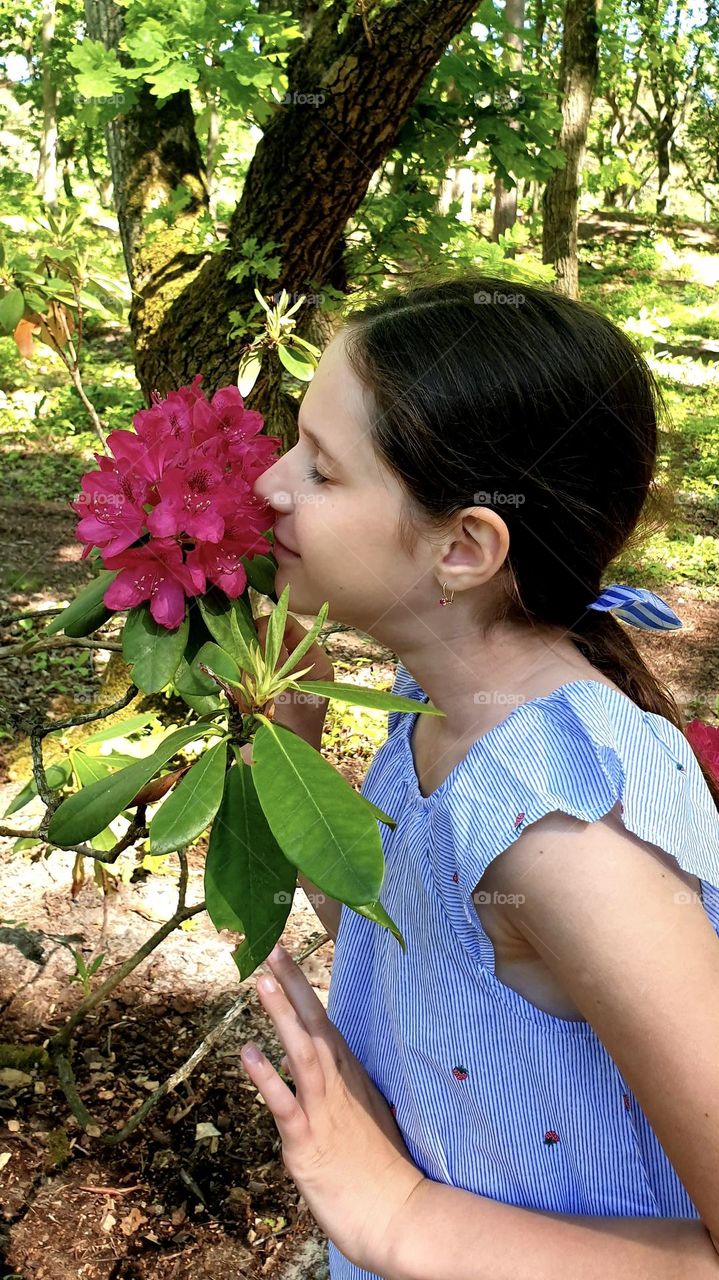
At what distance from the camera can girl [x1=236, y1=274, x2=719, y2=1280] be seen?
105 centimetres

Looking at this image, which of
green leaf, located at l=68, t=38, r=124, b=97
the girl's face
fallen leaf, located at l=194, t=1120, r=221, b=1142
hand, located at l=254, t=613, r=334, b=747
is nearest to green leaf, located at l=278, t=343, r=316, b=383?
hand, located at l=254, t=613, r=334, b=747

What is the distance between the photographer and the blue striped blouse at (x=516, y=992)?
3.42ft

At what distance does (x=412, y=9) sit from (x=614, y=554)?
2.09 m

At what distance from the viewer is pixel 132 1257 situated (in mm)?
1989

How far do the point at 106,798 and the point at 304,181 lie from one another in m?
2.38

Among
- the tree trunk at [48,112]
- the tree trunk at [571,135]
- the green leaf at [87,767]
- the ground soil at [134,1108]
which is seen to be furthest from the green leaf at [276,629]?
the tree trunk at [48,112]

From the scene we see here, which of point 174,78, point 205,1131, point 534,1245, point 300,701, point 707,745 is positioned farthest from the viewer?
point 174,78

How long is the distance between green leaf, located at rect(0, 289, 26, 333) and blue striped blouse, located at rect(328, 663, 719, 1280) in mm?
1261

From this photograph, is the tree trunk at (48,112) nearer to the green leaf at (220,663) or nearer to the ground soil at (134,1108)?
the ground soil at (134,1108)

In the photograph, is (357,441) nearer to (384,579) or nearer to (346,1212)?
(384,579)

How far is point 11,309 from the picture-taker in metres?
2.01

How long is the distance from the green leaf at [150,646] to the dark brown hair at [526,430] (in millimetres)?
307

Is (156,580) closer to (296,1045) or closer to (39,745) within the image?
(39,745)

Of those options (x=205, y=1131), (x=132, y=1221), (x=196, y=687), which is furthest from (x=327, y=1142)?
(x=205, y=1131)
